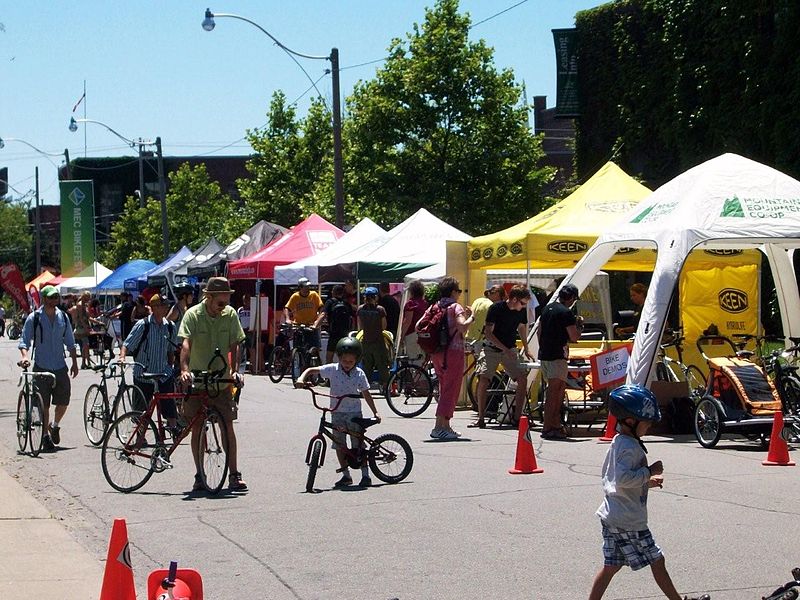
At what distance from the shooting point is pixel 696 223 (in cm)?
1528

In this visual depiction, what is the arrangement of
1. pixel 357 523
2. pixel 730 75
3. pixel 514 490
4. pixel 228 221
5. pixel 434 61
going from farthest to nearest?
pixel 228 221, pixel 434 61, pixel 730 75, pixel 514 490, pixel 357 523

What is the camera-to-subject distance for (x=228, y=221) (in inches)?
2640

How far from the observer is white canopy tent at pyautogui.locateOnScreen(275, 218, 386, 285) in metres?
26.6

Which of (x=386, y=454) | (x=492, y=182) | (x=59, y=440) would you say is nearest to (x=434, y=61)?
(x=492, y=182)

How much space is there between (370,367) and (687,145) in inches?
525

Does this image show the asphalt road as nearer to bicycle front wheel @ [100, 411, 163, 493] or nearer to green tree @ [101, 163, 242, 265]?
bicycle front wheel @ [100, 411, 163, 493]

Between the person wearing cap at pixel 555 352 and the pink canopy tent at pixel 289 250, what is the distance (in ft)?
47.5

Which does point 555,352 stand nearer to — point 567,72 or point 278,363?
point 278,363

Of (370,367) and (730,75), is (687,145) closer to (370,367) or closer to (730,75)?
(730,75)

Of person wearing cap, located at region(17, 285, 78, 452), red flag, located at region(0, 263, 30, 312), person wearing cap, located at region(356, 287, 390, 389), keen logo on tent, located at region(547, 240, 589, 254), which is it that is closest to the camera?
person wearing cap, located at region(17, 285, 78, 452)

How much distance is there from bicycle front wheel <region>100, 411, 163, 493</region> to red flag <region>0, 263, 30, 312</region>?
1017cm

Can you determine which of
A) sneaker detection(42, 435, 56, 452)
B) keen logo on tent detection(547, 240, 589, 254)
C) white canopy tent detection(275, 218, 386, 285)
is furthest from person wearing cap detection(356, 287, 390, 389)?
sneaker detection(42, 435, 56, 452)

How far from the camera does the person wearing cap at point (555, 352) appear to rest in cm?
1546

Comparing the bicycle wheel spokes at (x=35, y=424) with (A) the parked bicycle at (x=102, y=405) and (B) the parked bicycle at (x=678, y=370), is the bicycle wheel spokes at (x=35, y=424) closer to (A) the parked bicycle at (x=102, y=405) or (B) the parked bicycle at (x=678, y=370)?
(A) the parked bicycle at (x=102, y=405)
